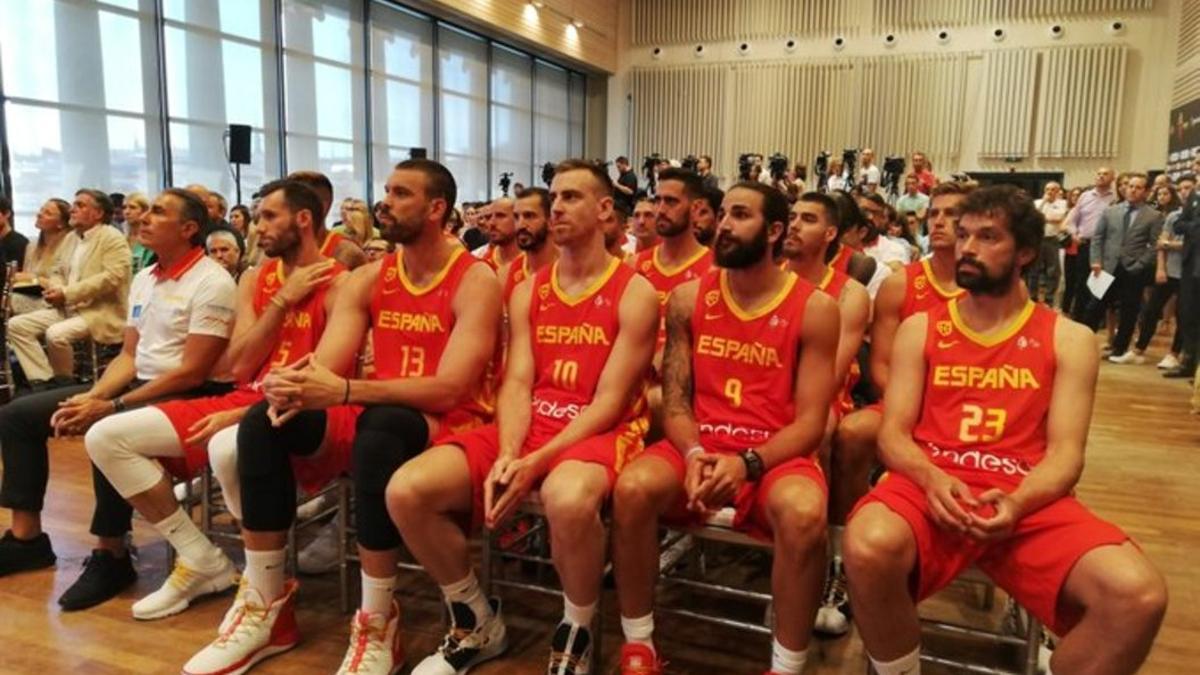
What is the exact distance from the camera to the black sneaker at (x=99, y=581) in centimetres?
261

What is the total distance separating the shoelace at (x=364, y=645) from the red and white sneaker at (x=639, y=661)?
0.62m

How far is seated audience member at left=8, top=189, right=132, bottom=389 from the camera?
5.07 meters

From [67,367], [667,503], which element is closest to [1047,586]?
[667,503]

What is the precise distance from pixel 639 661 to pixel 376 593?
2.23 ft

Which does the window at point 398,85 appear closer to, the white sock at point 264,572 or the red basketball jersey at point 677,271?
the red basketball jersey at point 677,271

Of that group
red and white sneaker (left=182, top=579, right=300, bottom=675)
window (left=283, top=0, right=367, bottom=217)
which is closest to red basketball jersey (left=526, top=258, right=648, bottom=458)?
red and white sneaker (left=182, top=579, right=300, bottom=675)

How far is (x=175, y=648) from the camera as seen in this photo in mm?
2387

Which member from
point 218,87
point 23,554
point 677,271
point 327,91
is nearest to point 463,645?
point 677,271

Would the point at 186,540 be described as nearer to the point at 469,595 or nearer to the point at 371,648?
the point at 371,648

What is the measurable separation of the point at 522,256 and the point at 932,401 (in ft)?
6.17

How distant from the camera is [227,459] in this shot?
2.42 metres

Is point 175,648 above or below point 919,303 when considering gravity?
below

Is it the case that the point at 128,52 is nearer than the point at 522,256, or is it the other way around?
the point at 522,256

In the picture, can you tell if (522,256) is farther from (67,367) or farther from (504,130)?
(504,130)
